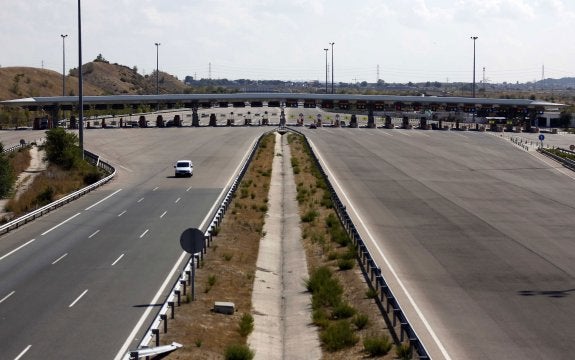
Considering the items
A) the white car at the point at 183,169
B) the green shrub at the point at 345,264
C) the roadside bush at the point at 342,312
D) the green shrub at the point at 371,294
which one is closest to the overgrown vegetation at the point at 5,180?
the white car at the point at 183,169

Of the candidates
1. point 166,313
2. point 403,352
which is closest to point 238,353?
point 403,352

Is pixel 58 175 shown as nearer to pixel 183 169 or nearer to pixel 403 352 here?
pixel 183 169

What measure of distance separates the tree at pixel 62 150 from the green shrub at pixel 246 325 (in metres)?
44.2

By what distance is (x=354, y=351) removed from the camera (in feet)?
62.2

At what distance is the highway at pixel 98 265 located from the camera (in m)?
19.5

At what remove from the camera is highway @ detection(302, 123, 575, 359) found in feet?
66.5

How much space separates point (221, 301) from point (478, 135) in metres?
95.4

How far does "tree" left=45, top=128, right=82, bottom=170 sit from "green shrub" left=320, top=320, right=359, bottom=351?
152 feet

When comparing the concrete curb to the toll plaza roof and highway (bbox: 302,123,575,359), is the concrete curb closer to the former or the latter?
highway (bbox: 302,123,575,359)

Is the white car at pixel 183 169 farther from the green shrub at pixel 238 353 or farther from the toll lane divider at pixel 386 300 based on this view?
the green shrub at pixel 238 353

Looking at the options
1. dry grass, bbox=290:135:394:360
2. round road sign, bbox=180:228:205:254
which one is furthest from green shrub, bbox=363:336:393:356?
round road sign, bbox=180:228:205:254

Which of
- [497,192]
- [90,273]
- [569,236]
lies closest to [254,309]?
[90,273]

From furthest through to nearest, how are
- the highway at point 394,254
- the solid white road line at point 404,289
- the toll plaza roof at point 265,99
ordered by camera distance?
the toll plaza roof at point 265,99 → the highway at point 394,254 → the solid white road line at point 404,289

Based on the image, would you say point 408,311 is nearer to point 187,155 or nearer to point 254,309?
point 254,309
